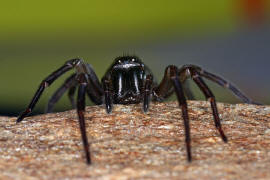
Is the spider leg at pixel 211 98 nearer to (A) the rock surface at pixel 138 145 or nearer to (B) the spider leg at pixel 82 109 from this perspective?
(A) the rock surface at pixel 138 145

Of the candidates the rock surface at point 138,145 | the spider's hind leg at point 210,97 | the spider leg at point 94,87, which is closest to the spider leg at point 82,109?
the rock surface at point 138,145

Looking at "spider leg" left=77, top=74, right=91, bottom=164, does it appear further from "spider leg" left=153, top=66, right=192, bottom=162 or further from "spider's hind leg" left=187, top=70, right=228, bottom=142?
"spider's hind leg" left=187, top=70, right=228, bottom=142

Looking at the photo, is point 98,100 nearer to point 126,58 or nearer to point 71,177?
point 126,58

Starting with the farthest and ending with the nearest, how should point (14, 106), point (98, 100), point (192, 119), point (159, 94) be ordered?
point (14, 106)
point (98, 100)
point (159, 94)
point (192, 119)

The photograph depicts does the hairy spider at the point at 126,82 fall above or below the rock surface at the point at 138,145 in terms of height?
above

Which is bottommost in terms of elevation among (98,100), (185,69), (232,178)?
(232,178)

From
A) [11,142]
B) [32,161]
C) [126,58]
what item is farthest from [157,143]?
[126,58]
